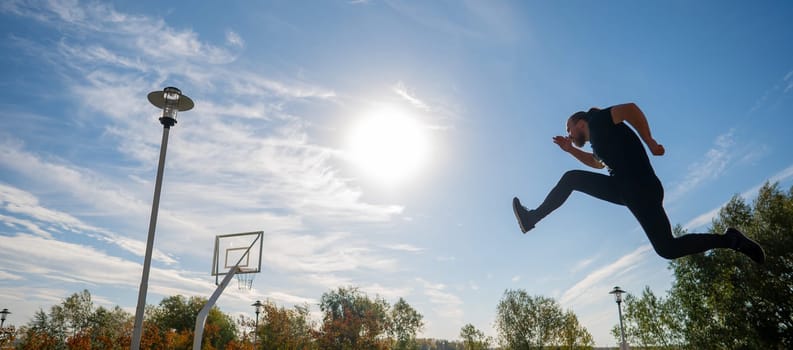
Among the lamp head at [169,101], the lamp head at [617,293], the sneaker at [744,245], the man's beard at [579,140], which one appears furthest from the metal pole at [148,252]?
the lamp head at [617,293]

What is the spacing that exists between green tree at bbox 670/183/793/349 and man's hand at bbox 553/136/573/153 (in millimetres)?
22178

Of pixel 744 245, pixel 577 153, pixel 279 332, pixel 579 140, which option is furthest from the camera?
pixel 279 332

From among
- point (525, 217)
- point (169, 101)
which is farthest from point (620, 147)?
point (169, 101)

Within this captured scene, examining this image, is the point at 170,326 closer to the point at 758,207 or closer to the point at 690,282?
the point at 690,282

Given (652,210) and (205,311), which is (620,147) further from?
(205,311)

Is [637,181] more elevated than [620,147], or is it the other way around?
[620,147]

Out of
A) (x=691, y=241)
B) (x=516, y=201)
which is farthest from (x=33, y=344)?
(x=691, y=241)

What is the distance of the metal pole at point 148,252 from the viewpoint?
7.56m

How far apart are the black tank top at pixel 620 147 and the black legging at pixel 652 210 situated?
6 cm

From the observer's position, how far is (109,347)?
20.3 m

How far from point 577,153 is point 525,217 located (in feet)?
2.59

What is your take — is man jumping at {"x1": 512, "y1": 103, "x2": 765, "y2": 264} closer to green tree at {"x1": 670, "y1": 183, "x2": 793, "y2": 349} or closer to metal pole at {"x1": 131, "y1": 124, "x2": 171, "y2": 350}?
metal pole at {"x1": 131, "y1": 124, "x2": 171, "y2": 350}

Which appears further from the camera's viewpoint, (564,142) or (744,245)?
(564,142)

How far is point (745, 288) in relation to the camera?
2278 centimetres
